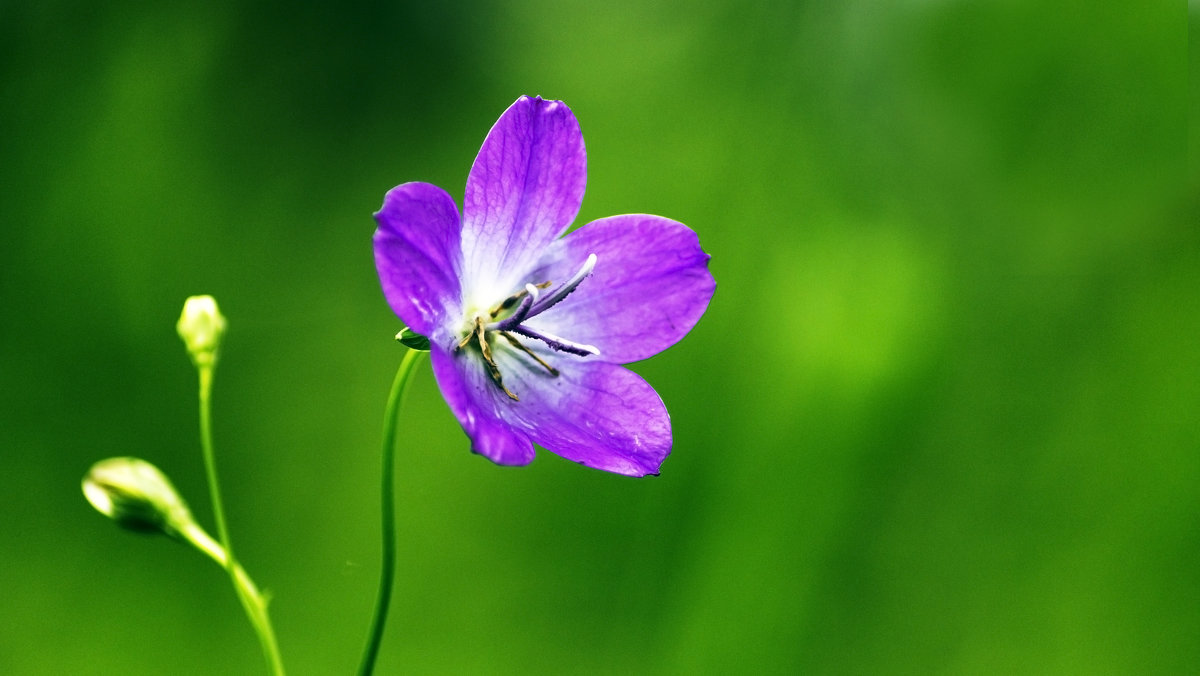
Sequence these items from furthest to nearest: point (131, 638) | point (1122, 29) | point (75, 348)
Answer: point (1122, 29)
point (75, 348)
point (131, 638)

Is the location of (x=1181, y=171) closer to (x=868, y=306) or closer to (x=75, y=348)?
(x=868, y=306)

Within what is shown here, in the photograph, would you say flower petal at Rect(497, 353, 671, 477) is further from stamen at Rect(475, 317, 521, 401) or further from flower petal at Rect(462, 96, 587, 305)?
flower petal at Rect(462, 96, 587, 305)

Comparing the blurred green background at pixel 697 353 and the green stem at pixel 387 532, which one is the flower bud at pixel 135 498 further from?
the blurred green background at pixel 697 353

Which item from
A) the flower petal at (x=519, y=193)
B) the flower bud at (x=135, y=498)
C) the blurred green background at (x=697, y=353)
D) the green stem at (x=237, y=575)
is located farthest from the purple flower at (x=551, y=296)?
the blurred green background at (x=697, y=353)

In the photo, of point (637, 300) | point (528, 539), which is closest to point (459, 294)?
point (637, 300)

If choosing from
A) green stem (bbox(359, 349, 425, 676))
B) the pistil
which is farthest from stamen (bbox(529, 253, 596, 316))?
green stem (bbox(359, 349, 425, 676))

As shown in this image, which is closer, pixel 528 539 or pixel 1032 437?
pixel 528 539

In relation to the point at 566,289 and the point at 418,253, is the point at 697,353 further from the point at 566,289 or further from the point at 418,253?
the point at 418,253
